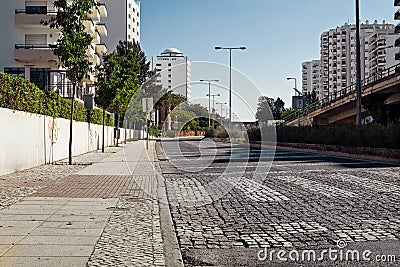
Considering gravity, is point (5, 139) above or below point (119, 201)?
above

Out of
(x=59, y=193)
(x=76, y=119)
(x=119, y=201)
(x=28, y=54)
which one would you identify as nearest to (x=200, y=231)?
(x=119, y=201)

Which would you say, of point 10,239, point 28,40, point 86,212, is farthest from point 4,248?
point 28,40

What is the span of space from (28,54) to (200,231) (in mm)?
42561

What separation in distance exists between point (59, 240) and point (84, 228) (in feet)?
3.04

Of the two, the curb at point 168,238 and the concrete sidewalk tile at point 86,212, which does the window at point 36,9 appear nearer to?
the curb at point 168,238

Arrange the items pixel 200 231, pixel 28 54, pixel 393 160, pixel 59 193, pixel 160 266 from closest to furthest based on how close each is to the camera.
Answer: pixel 160 266 → pixel 200 231 → pixel 59 193 → pixel 393 160 → pixel 28 54

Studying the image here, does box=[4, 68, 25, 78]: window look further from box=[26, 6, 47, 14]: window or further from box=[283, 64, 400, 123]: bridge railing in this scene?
box=[283, 64, 400, 123]: bridge railing

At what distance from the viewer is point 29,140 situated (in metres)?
18.1

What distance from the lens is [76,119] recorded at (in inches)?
1141

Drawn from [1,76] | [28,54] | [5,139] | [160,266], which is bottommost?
[160,266]

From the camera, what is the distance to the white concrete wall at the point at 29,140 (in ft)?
50.9

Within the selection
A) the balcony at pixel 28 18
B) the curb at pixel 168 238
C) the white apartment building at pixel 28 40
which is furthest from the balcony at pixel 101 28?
the curb at pixel 168 238

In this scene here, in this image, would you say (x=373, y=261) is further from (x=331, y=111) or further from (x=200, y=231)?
(x=331, y=111)

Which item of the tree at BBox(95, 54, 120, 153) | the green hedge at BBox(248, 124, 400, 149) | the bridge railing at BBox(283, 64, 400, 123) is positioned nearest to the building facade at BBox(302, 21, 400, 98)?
the bridge railing at BBox(283, 64, 400, 123)
